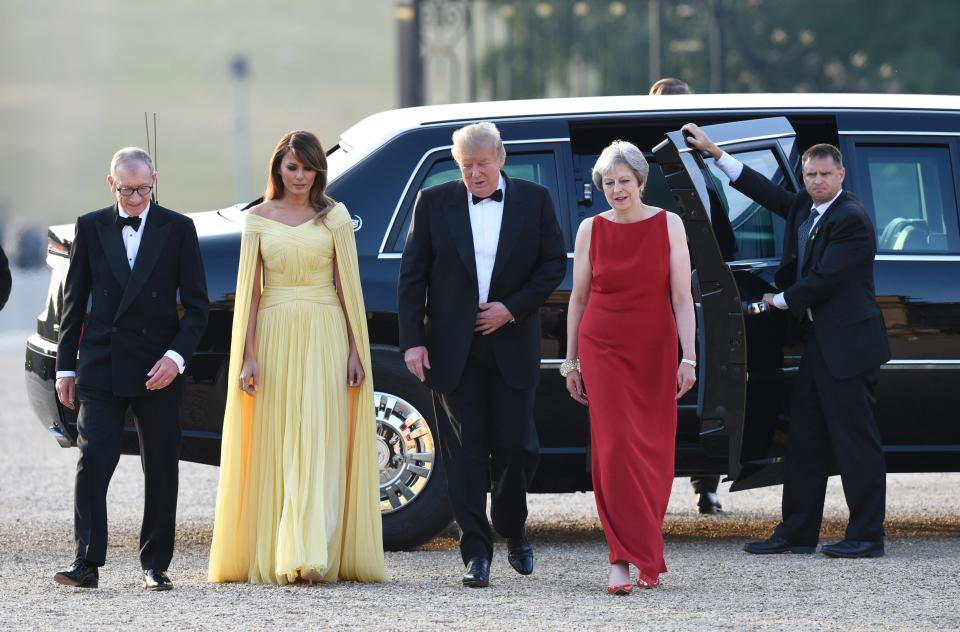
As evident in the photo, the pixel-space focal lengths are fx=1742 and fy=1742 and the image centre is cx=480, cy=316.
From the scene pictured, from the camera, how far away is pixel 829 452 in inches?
300

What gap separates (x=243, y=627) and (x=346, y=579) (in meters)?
1.05

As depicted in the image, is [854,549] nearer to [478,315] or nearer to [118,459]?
[478,315]

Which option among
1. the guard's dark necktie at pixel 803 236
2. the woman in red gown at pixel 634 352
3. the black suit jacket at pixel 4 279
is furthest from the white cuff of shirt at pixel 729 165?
the black suit jacket at pixel 4 279

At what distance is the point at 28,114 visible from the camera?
138125 millimetres

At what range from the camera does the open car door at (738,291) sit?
712cm

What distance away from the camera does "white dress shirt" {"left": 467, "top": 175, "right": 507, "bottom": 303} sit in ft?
21.9

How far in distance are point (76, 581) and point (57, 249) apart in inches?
71.5

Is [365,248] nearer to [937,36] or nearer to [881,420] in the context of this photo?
[881,420]

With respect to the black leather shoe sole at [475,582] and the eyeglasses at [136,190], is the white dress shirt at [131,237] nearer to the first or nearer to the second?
the eyeglasses at [136,190]

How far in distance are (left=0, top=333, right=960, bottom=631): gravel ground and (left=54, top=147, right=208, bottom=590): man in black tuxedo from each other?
0.88ft

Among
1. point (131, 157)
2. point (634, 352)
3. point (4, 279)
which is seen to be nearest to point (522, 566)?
point (634, 352)

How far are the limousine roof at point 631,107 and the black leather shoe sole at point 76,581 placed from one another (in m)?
2.37

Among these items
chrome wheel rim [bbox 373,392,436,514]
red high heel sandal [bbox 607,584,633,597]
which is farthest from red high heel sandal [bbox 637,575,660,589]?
chrome wheel rim [bbox 373,392,436,514]

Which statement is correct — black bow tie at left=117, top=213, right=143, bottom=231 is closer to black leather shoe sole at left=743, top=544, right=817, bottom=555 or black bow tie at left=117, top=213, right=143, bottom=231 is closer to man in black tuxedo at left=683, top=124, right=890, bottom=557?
man in black tuxedo at left=683, top=124, right=890, bottom=557
